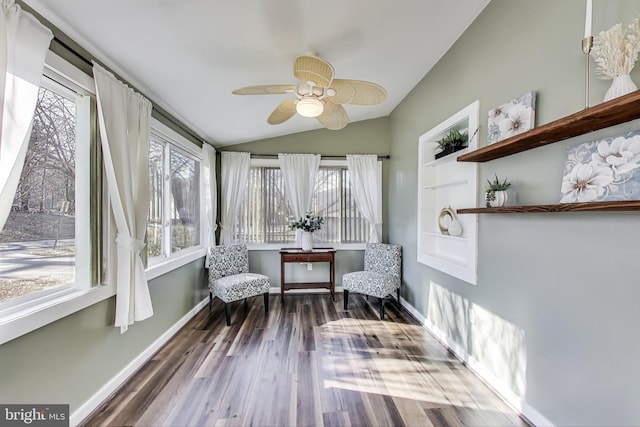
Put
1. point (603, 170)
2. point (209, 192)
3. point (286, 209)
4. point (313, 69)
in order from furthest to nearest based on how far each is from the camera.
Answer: point (286, 209)
point (209, 192)
point (313, 69)
point (603, 170)

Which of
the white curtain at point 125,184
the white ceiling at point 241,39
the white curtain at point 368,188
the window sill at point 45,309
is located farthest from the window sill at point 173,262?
the white curtain at point 368,188

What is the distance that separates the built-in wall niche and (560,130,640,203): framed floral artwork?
789mm

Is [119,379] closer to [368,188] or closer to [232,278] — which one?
[232,278]

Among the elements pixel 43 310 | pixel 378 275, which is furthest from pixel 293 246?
pixel 43 310

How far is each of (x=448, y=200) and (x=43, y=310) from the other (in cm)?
324

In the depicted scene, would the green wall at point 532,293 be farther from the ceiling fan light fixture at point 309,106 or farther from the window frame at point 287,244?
the window frame at point 287,244

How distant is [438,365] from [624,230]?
168cm

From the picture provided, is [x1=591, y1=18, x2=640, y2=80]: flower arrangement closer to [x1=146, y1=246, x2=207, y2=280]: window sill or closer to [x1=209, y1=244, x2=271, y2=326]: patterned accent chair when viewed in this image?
[x1=146, y1=246, x2=207, y2=280]: window sill

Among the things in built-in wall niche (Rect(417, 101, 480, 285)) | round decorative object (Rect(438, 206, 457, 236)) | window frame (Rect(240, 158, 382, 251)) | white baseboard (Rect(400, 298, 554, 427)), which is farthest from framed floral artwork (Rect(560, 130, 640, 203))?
window frame (Rect(240, 158, 382, 251))

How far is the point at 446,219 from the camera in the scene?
2766mm

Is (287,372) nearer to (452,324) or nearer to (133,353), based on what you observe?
(133,353)

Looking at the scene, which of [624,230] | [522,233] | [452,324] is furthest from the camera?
[452,324]

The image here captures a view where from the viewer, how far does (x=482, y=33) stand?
6.84 ft

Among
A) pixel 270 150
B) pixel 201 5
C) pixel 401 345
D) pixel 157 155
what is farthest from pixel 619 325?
pixel 270 150
